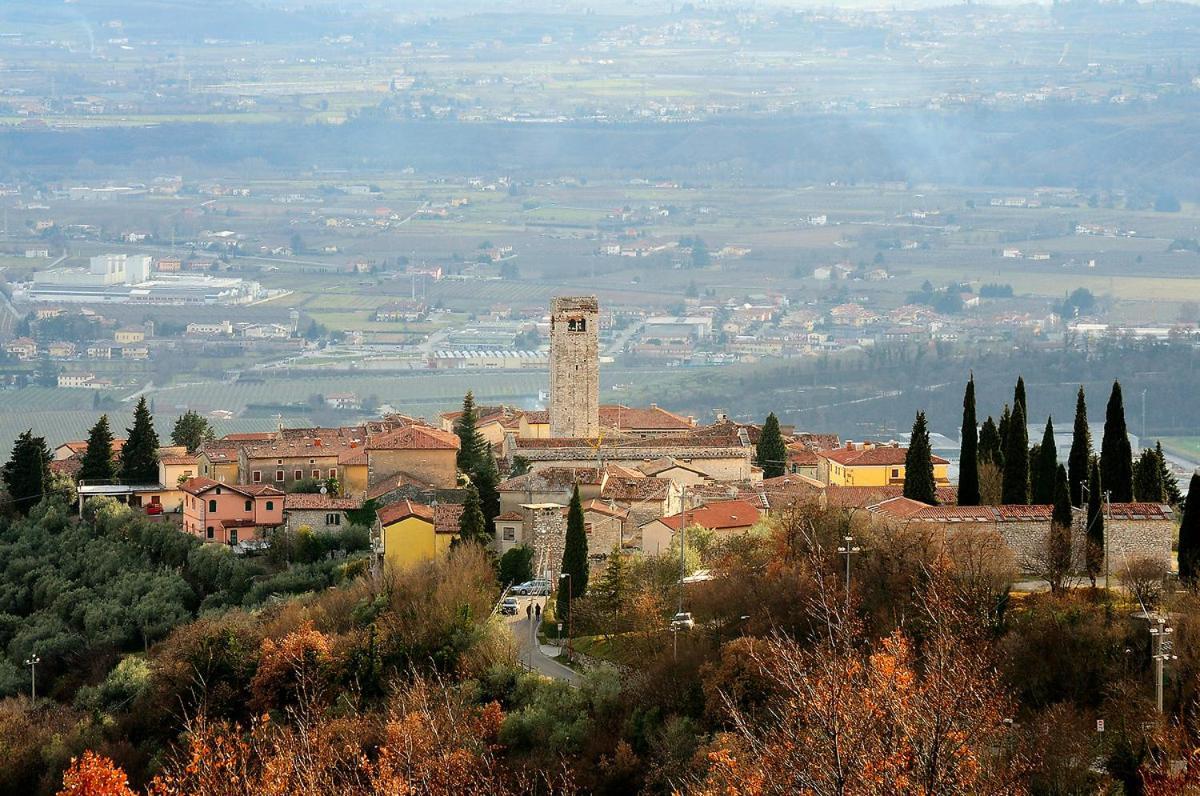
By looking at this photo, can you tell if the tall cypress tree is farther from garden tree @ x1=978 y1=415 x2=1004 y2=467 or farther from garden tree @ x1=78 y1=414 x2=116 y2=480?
garden tree @ x1=978 y1=415 x2=1004 y2=467

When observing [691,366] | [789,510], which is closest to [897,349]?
[691,366]

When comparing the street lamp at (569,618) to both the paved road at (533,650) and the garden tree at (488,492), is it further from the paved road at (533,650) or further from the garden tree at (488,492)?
the garden tree at (488,492)

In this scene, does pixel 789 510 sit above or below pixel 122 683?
above

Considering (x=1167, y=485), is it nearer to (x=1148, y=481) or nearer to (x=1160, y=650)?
(x=1148, y=481)

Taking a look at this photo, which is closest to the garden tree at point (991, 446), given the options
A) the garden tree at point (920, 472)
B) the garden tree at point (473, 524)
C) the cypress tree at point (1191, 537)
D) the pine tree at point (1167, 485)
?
the garden tree at point (920, 472)

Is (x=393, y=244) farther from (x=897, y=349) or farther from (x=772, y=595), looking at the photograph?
(x=772, y=595)

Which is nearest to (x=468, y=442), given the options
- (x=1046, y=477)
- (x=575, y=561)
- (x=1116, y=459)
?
(x=575, y=561)
